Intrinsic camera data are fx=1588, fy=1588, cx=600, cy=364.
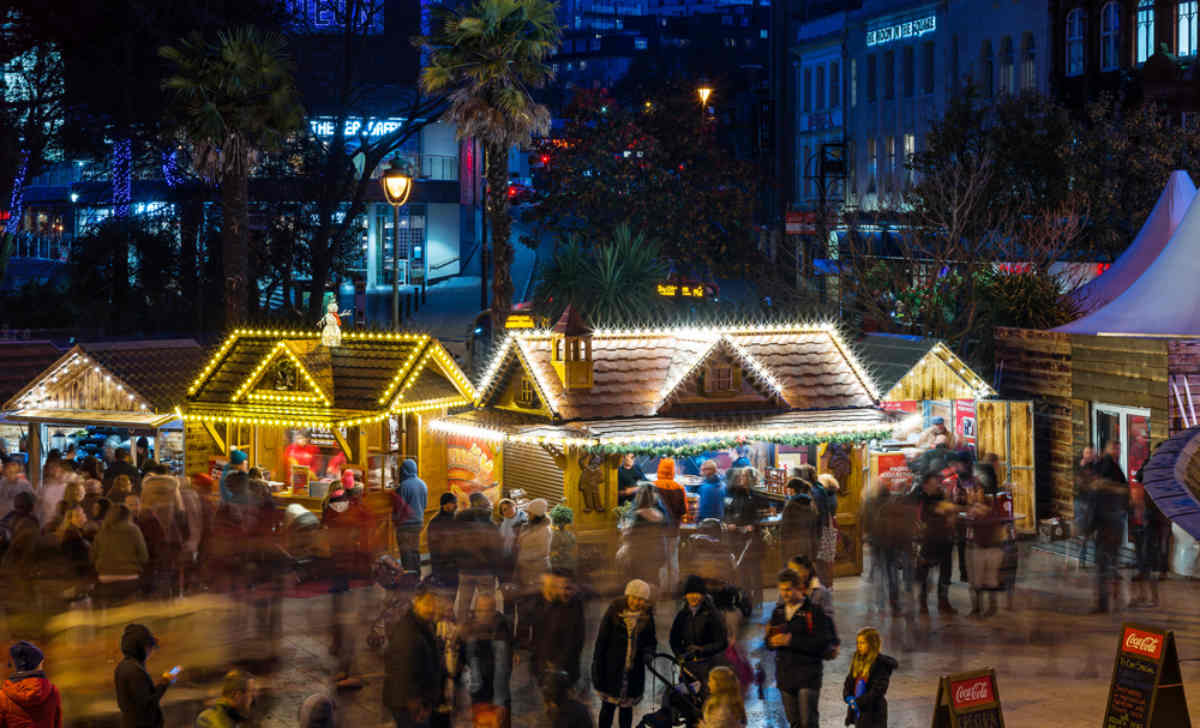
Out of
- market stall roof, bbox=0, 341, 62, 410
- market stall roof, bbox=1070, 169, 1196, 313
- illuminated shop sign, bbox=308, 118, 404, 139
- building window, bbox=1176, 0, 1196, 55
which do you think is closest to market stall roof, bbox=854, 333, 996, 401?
market stall roof, bbox=1070, 169, 1196, 313

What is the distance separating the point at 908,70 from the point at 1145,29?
1330 centimetres

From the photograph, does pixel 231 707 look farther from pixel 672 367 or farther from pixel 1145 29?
pixel 1145 29

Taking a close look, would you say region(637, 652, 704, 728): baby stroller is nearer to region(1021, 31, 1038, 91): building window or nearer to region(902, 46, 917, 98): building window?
region(1021, 31, 1038, 91): building window

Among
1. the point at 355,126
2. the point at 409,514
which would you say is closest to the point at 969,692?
the point at 409,514

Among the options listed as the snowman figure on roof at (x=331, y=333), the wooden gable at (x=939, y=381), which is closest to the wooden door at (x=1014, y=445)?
the wooden gable at (x=939, y=381)

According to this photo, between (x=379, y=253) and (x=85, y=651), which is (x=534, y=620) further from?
(x=379, y=253)

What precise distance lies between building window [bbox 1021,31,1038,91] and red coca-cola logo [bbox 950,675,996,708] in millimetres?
41087

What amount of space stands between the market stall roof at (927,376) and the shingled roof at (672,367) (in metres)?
1.79

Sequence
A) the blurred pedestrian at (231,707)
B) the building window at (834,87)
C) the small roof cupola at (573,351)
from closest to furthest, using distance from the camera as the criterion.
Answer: the blurred pedestrian at (231,707) < the small roof cupola at (573,351) < the building window at (834,87)

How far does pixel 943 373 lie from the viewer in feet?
73.1

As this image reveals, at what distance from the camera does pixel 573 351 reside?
1902cm

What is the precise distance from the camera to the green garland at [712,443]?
18266 millimetres

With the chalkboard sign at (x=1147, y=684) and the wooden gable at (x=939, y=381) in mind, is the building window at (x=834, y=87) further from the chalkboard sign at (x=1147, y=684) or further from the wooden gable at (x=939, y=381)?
the chalkboard sign at (x=1147, y=684)

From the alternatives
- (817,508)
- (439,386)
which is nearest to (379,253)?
(439,386)
